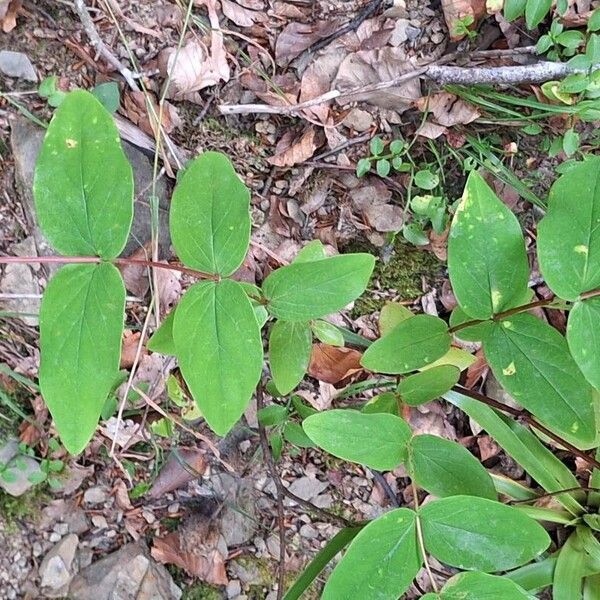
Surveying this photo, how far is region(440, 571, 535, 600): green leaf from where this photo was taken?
103cm

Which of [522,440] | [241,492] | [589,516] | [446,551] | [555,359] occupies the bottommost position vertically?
[241,492]

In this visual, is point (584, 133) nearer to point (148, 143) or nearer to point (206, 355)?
point (148, 143)

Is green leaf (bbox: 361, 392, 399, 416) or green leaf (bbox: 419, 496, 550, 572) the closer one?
green leaf (bbox: 419, 496, 550, 572)

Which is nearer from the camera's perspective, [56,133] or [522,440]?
[56,133]

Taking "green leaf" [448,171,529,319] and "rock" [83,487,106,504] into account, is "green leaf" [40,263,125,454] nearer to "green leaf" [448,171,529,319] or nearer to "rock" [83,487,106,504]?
"green leaf" [448,171,529,319]

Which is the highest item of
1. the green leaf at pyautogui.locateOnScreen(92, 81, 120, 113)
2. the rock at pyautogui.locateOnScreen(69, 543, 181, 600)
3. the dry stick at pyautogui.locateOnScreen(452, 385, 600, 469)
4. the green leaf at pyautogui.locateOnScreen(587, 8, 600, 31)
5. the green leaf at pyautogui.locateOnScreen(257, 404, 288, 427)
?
the green leaf at pyautogui.locateOnScreen(587, 8, 600, 31)

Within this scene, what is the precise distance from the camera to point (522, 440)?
1.74m

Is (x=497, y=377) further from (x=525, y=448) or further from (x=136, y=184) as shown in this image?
(x=136, y=184)

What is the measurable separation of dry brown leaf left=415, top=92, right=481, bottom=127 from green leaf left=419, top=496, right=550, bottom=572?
112 centimetres

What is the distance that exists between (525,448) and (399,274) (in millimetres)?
593

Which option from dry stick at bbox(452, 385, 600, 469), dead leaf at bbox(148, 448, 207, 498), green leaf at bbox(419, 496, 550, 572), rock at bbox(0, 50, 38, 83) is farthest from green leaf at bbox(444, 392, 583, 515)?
rock at bbox(0, 50, 38, 83)

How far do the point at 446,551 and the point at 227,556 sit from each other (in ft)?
3.15

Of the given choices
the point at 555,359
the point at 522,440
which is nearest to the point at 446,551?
the point at 555,359

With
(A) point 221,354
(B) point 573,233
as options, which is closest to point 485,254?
(B) point 573,233
